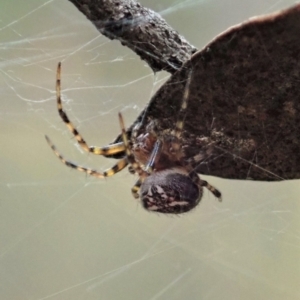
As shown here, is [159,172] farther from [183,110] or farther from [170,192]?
[183,110]

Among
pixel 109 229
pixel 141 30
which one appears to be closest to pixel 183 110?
pixel 141 30

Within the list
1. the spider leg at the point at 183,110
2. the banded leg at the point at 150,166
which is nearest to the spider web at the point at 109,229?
the banded leg at the point at 150,166

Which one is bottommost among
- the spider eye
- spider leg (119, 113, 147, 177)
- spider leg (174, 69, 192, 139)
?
the spider eye

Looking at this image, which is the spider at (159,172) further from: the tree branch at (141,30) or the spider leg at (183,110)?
the tree branch at (141,30)

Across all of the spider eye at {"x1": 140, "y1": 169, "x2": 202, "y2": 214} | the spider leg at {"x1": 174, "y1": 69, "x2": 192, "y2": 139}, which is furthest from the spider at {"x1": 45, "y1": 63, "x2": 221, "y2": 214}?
the spider leg at {"x1": 174, "y1": 69, "x2": 192, "y2": 139}

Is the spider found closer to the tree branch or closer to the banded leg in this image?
the banded leg
